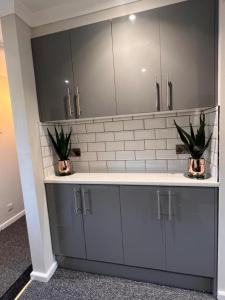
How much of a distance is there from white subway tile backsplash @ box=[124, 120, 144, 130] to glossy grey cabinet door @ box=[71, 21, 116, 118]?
0.36m

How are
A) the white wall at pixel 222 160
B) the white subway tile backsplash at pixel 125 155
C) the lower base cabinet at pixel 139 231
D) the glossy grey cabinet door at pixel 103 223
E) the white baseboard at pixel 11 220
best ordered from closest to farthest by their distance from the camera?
1. the white wall at pixel 222 160
2. the lower base cabinet at pixel 139 231
3. the glossy grey cabinet door at pixel 103 223
4. the white subway tile backsplash at pixel 125 155
5. the white baseboard at pixel 11 220

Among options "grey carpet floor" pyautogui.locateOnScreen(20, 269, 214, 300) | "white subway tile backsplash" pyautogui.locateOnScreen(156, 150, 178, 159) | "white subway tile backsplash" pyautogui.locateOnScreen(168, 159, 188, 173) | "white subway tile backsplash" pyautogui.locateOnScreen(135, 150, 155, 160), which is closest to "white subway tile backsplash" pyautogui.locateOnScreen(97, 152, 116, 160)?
"white subway tile backsplash" pyautogui.locateOnScreen(135, 150, 155, 160)

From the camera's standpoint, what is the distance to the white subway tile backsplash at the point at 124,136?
201 cm

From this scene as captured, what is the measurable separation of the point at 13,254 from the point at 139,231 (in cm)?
152

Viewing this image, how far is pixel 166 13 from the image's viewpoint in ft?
4.79

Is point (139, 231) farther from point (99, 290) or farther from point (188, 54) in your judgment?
point (188, 54)

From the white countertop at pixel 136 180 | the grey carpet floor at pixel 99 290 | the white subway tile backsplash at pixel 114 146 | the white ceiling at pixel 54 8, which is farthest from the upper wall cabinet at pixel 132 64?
the grey carpet floor at pixel 99 290

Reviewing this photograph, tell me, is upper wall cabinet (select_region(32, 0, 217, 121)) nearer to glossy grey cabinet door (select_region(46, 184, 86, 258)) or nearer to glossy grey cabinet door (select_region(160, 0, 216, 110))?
glossy grey cabinet door (select_region(160, 0, 216, 110))

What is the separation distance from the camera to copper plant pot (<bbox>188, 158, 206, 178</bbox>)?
1.57 meters

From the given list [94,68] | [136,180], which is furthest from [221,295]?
[94,68]

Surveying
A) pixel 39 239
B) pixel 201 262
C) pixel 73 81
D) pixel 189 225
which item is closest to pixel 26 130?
pixel 73 81

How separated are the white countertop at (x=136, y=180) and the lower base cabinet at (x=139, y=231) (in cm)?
5

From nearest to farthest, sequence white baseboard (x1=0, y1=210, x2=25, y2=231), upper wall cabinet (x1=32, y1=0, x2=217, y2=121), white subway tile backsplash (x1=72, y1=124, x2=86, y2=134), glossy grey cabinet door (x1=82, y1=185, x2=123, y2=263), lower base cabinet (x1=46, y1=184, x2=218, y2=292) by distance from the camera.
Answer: upper wall cabinet (x1=32, y1=0, x2=217, y2=121) → lower base cabinet (x1=46, y1=184, x2=218, y2=292) → glossy grey cabinet door (x1=82, y1=185, x2=123, y2=263) → white subway tile backsplash (x1=72, y1=124, x2=86, y2=134) → white baseboard (x1=0, y1=210, x2=25, y2=231)

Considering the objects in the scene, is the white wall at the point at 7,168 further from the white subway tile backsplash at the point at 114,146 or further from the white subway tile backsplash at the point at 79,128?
the white subway tile backsplash at the point at 114,146
